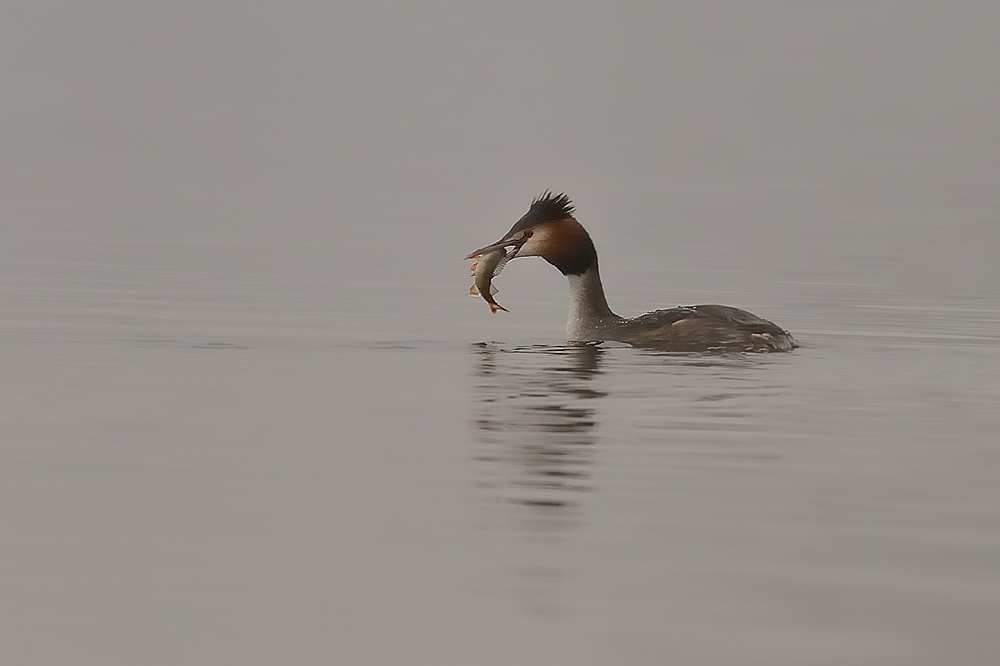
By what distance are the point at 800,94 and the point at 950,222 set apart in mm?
91115

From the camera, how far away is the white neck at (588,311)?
2075 cm

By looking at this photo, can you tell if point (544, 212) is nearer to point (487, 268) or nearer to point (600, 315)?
point (487, 268)

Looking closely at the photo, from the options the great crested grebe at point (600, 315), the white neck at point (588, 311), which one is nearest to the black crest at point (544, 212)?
the great crested grebe at point (600, 315)

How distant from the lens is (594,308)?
2097 cm

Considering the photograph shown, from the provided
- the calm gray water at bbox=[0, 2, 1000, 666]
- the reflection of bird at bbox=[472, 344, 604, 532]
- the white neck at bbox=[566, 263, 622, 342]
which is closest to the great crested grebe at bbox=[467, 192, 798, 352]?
the white neck at bbox=[566, 263, 622, 342]

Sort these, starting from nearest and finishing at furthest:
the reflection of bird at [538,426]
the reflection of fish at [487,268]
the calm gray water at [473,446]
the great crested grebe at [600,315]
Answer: the calm gray water at [473,446] → the reflection of bird at [538,426] → the great crested grebe at [600,315] → the reflection of fish at [487,268]

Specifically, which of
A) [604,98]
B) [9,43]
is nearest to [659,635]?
[604,98]

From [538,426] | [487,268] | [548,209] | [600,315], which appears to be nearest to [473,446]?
[538,426]

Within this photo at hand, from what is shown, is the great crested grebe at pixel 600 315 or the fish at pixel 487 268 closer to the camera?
the great crested grebe at pixel 600 315

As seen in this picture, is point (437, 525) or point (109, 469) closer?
point (437, 525)

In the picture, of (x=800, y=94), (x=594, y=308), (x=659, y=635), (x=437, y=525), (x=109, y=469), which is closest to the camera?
(x=659, y=635)

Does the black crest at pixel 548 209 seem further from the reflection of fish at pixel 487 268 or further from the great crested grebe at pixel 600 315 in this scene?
the reflection of fish at pixel 487 268

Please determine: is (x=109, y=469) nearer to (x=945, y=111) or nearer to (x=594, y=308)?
(x=594, y=308)

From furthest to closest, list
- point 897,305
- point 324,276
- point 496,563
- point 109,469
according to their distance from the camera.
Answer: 1. point 324,276
2. point 897,305
3. point 109,469
4. point 496,563
